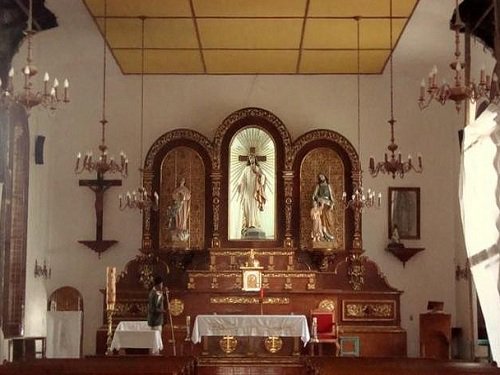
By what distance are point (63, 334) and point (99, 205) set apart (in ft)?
8.40

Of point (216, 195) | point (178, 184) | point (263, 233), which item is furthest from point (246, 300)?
point (178, 184)

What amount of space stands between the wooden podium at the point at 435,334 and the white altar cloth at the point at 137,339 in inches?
182

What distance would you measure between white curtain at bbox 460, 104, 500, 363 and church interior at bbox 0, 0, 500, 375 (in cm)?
563

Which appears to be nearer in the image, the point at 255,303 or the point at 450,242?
the point at 255,303

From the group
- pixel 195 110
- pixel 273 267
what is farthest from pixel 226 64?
pixel 273 267

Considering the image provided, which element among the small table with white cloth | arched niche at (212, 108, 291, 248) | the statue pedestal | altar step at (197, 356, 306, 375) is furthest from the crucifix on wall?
altar step at (197, 356, 306, 375)

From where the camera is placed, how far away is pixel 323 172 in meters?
17.3

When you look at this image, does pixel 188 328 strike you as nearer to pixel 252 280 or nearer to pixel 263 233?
pixel 252 280

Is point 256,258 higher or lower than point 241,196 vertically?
lower

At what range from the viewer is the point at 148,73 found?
17.8 meters

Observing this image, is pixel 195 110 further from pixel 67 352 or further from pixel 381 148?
pixel 67 352

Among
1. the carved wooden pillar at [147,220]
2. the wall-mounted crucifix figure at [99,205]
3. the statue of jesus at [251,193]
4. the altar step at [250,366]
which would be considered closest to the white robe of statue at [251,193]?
the statue of jesus at [251,193]

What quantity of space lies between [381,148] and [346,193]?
4.17ft

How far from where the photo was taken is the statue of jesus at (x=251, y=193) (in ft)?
56.6
